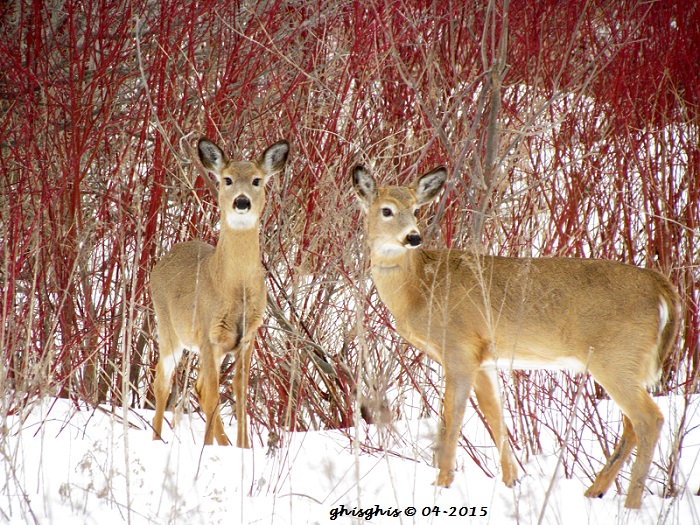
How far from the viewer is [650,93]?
654 cm

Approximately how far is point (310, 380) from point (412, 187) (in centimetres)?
174

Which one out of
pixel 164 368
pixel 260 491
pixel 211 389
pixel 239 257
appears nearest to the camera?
pixel 260 491

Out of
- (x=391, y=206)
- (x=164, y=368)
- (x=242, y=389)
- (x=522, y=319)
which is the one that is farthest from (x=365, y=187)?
(x=164, y=368)

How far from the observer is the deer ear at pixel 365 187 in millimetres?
4900

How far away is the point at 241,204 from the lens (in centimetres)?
460

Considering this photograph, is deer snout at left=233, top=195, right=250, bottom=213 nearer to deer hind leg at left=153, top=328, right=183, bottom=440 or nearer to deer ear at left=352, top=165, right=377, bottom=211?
deer ear at left=352, top=165, right=377, bottom=211

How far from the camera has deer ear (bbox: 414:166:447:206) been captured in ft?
16.0

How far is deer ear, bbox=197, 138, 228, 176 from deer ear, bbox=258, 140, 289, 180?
21 centimetres

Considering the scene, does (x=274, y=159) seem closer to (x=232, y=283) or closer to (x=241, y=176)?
(x=241, y=176)

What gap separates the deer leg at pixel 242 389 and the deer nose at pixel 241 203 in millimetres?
751

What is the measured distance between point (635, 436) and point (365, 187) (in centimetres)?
195

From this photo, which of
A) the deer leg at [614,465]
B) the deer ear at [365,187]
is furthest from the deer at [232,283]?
the deer leg at [614,465]

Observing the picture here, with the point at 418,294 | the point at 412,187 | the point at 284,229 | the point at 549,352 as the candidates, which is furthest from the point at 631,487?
the point at 284,229

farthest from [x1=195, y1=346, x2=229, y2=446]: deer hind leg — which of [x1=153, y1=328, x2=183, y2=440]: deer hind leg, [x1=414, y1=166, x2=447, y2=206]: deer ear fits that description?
[x1=414, y1=166, x2=447, y2=206]: deer ear
